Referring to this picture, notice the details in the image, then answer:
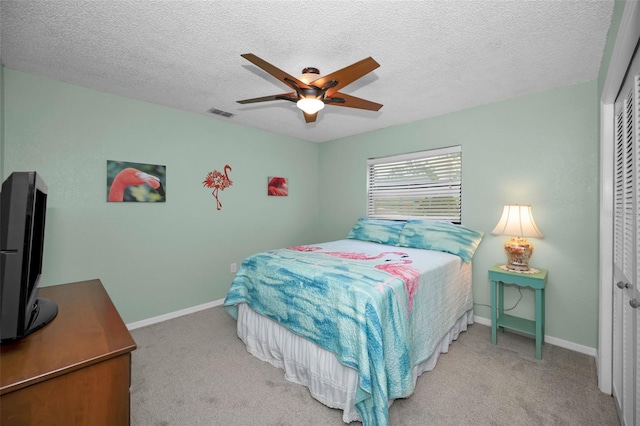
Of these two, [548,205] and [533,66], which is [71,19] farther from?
[548,205]

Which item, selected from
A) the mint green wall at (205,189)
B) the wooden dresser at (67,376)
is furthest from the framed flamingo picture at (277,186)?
the wooden dresser at (67,376)

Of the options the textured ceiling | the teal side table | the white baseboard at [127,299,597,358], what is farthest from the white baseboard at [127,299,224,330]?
the teal side table

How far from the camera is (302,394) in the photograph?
1.88 metres

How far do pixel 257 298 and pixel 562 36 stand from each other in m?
2.86

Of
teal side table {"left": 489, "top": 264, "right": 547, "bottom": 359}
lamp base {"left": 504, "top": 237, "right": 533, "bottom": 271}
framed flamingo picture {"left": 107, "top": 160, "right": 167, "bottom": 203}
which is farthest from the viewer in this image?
framed flamingo picture {"left": 107, "top": 160, "right": 167, "bottom": 203}

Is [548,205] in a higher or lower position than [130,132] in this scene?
lower

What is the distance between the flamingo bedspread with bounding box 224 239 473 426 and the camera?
61.9 inches

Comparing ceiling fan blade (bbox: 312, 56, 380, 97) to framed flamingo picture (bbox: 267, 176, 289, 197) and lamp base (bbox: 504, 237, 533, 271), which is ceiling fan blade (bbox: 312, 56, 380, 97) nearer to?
lamp base (bbox: 504, 237, 533, 271)

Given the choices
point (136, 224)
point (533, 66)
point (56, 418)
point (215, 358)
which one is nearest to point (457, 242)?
point (533, 66)

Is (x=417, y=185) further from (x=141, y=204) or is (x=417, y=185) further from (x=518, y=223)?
(x=141, y=204)

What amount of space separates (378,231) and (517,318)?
1.62m

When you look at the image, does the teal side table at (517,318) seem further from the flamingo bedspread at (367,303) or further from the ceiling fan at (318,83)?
the ceiling fan at (318,83)

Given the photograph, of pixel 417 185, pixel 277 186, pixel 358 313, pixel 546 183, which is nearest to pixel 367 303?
pixel 358 313

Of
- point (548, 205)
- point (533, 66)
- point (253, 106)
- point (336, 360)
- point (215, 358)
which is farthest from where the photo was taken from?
point (253, 106)
